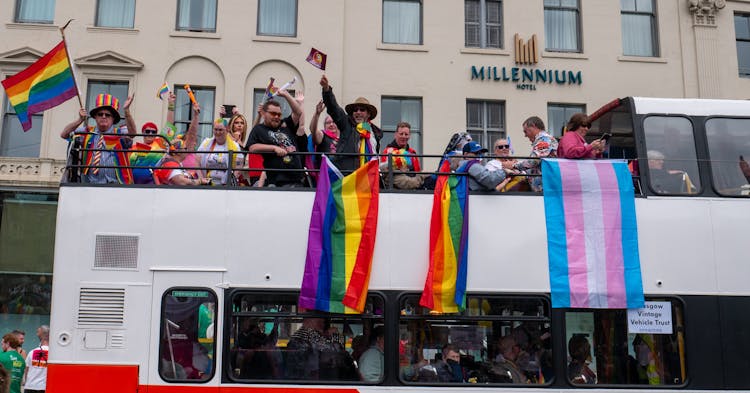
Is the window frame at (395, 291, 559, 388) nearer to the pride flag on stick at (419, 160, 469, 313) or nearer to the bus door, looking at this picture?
the pride flag on stick at (419, 160, 469, 313)

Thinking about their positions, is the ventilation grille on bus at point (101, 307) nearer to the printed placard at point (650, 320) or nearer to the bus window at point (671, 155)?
the printed placard at point (650, 320)

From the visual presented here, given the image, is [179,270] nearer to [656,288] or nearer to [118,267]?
[118,267]

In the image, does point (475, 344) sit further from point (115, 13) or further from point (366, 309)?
point (115, 13)

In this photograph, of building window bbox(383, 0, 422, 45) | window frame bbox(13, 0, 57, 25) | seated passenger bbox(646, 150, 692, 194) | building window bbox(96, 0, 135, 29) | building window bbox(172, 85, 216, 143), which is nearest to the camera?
seated passenger bbox(646, 150, 692, 194)

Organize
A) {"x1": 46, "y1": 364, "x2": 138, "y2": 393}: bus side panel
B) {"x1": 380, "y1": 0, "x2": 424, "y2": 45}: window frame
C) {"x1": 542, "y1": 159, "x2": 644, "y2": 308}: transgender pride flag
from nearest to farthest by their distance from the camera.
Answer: {"x1": 46, "y1": 364, "x2": 138, "y2": 393}: bus side panel
{"x1": 542, "y1": 159, "x2": 644, "y2": 308}: transgender pride flag
{"x1": 380, "y1": 0, "x2": 424, "y2": 45}: window frame

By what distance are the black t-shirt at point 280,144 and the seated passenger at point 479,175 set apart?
1694 millimetres

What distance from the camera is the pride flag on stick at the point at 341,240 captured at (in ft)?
20.1

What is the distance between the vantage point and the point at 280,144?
704cm

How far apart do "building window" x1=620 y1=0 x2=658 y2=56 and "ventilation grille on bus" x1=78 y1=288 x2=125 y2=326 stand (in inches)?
617

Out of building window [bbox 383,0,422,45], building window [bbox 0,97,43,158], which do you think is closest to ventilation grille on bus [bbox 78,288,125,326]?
building window [bbox 0,97,43,158]

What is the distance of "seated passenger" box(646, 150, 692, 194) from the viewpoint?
6.54 m

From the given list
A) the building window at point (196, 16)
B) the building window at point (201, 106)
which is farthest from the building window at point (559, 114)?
the building window at point (196, 16)

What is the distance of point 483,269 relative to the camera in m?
6.30

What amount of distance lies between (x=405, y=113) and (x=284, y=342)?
37.9 feet
